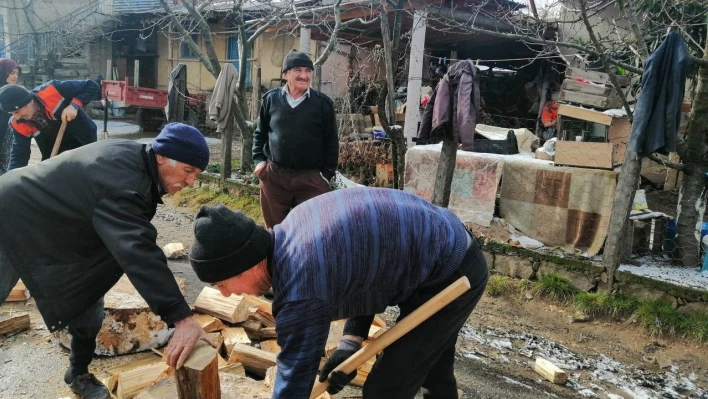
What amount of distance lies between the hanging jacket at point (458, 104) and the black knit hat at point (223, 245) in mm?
4243

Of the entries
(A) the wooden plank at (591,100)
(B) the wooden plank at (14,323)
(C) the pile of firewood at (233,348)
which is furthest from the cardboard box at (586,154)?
(B) the wooden plank at (14,323)

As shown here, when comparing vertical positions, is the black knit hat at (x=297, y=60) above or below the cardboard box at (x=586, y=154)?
above

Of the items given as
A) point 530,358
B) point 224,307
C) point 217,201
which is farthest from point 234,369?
point 217,201

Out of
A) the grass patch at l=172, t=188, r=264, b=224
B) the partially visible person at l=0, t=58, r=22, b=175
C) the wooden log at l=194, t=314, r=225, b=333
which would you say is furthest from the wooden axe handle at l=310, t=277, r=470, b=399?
the grass patch at l=172, t=188, r=264, b=224

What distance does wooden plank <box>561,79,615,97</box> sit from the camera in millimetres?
7238

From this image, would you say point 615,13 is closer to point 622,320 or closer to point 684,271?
point 684,271

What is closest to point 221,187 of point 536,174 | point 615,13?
point 536,174

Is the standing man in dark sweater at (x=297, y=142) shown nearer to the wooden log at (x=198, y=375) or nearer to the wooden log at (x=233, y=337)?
the wooden log at (x=233, y=337)

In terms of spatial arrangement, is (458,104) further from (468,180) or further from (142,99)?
(142,99)

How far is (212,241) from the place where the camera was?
6.31 ft

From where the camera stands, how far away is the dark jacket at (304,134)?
488 centimetres

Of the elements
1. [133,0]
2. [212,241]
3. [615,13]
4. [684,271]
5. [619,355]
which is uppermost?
[133,0]

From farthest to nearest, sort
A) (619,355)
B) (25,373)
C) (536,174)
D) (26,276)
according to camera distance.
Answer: (536,174), (619,355), (25,373), (26,276)

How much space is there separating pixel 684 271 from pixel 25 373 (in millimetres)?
5818
